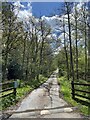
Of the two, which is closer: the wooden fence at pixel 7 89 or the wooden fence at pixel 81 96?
the wooden fence at pixel 81 96

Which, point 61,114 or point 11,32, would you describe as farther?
point 11,32

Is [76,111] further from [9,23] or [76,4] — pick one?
[76,4]

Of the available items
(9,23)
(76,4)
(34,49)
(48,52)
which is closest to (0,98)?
(9,23)

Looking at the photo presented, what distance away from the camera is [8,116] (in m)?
10.4

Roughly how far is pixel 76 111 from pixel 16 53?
28.6 metres

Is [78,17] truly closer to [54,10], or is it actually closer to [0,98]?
[54,10]

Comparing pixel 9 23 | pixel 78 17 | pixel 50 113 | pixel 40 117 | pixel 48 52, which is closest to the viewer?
pixel 40 117

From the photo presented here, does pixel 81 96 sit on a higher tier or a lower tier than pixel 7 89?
lower

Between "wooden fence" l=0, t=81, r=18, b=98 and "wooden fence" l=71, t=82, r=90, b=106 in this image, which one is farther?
"wooden fence" l=0, t=81, r=18, b=98

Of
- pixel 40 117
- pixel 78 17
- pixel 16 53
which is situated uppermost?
pixel 78 17

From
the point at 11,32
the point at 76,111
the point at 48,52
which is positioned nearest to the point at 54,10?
the point at 11,32

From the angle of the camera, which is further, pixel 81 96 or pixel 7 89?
pixel 7 89

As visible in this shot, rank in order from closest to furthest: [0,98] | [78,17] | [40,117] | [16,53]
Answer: [40,117], [0,98], [78,17], [16,53]

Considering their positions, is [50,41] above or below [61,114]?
above
